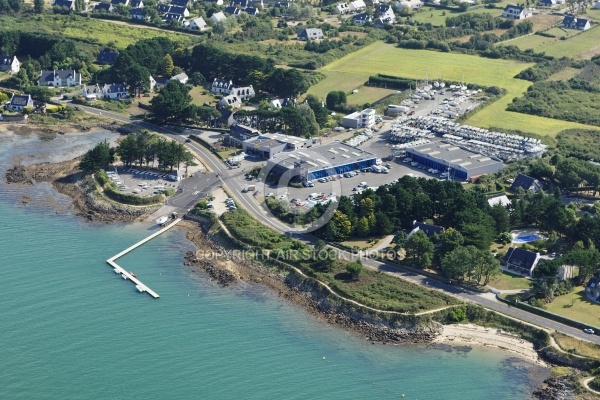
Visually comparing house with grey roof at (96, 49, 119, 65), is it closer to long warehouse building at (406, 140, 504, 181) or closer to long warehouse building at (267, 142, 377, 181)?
long warehouse building at (267, 142, 377, 181)

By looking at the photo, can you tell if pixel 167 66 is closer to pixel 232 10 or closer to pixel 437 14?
pixel 232 10

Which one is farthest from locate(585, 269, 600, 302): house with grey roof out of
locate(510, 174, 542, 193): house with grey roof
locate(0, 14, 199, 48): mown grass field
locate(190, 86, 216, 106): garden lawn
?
locate(0, 14, 199, 48): mown grass field

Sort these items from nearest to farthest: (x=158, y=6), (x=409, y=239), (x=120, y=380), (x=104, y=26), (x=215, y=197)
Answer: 1. (x=120, y=380)
2. (x=409, y=239)
3. (x=215, y=197)
4. (x=104, y=26)
5. (x=158, y=6)

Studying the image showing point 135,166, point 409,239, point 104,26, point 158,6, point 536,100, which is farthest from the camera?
point 158,6

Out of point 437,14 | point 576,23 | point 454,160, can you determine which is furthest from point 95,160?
point 576,23

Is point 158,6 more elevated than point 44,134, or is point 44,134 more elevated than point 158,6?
point 158,6

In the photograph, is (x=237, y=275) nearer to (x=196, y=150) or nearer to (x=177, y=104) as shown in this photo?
(x=196, y=150)

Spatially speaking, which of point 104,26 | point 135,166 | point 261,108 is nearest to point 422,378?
point 135,166
